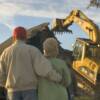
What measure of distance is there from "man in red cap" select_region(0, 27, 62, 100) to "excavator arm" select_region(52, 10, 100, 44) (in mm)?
19555

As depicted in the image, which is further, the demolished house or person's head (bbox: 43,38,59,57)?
the demolished house

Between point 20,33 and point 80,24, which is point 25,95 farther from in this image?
point 80,24

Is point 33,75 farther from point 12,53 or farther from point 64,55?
point 64,55

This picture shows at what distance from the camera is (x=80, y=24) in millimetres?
29453

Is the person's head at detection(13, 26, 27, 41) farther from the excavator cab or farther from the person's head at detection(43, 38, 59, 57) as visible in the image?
the excavator cab

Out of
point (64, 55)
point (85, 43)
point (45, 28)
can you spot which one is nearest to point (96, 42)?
point (85, 43)

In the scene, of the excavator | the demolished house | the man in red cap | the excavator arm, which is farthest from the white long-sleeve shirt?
the demolished house

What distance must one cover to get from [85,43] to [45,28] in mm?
6813

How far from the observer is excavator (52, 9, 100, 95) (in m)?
24.5

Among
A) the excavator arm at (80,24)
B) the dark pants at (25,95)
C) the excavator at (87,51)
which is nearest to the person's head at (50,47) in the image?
the dark pants at (25,95)

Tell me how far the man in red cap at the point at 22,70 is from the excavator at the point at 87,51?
55.2 feet

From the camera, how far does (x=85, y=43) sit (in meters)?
26.0

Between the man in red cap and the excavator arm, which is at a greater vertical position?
the excavator arm

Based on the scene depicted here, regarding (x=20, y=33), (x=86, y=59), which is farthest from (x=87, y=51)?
(x=20, y=33)
